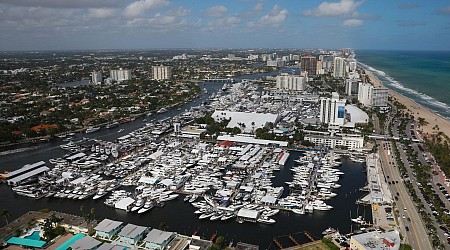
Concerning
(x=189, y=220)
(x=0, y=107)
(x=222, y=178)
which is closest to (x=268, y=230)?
(x=189, y=220)

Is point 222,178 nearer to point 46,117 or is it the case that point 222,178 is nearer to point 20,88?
point 46,117

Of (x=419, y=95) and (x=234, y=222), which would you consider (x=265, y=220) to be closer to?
(x=234, y=222)

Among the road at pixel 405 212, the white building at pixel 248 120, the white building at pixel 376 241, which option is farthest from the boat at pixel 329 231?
the white building at pixel 248 120

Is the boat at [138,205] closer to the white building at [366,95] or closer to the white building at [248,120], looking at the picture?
the white building at [248,120]

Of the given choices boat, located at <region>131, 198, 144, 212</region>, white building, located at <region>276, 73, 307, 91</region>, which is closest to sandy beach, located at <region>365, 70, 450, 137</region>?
white building, located at <region>276, 73, 307, 91</region>

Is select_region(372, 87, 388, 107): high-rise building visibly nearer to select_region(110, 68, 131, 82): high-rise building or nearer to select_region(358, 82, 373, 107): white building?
select_region(358, 82, 373, 107): white building

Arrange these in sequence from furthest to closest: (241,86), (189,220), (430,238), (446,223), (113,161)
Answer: (241,86)
(113,161)
(189,220)
(446,223)
(430,238)
